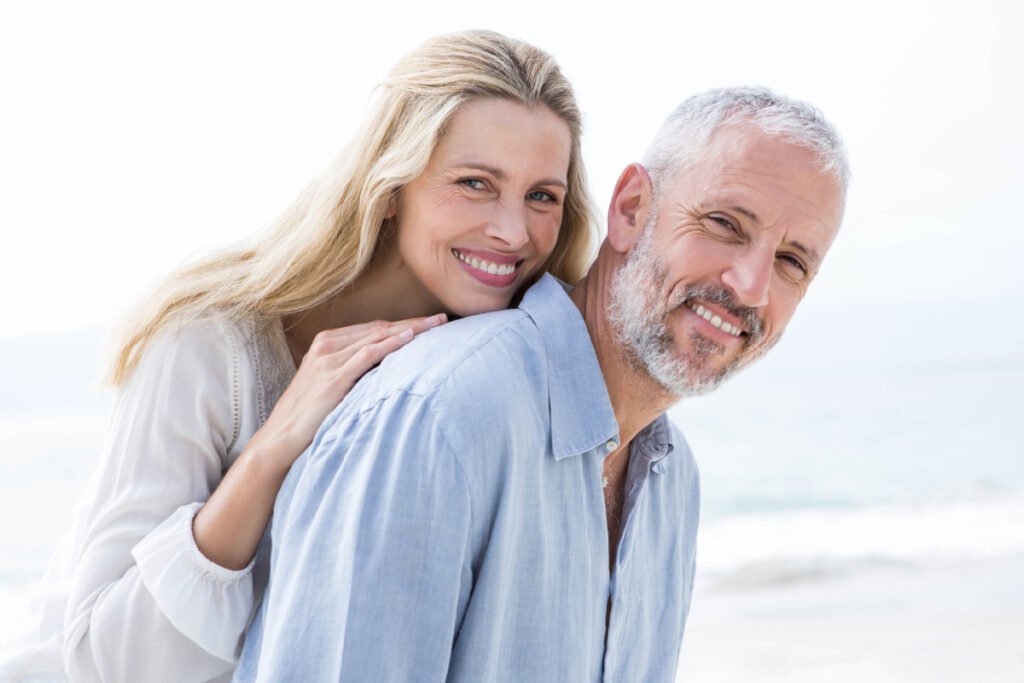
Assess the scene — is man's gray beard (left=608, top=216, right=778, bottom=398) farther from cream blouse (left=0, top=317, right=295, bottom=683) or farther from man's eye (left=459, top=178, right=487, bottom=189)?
cream blouse (left=0, top=317, right=295, bottom=683)

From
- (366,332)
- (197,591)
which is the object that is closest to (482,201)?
Answer: (366,332)

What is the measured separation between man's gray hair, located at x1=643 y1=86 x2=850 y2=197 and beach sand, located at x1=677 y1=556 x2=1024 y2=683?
531 cm

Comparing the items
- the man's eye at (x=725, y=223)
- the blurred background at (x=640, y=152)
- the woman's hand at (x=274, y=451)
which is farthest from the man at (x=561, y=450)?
the blurred background at (x=640, y=152)

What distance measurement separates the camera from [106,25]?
21.2m

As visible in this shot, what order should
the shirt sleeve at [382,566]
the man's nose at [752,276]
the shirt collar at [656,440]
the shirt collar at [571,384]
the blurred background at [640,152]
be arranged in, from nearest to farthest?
1. the shirt sleeve at [382,566]
2. the shirt collar at [571,384]
3. the man's nose at [752,276]
4. the shirt collar at [656,440]
5. the blurred background at [640,152]

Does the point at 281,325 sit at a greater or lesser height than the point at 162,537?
greater

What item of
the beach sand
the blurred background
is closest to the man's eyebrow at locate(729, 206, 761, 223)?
the beach sand

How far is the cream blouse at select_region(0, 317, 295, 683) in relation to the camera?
1892 millimetres

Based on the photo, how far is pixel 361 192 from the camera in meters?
2.33

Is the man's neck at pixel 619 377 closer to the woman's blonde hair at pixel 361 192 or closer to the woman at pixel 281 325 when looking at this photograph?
the woman at pixel 281 325

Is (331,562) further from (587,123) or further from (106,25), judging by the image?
(106,25)

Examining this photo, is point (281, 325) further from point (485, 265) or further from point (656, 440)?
point (656, 440)

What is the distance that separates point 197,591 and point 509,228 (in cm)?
90

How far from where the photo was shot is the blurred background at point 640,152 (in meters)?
16.0
